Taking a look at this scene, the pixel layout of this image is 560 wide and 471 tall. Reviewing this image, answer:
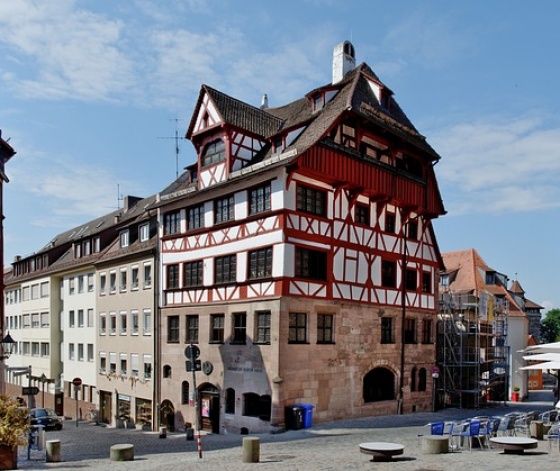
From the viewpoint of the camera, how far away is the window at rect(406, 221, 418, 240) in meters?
32.0

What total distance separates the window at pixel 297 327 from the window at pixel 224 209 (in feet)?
18.4

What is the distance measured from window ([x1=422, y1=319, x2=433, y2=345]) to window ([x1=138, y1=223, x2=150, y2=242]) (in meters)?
15.8

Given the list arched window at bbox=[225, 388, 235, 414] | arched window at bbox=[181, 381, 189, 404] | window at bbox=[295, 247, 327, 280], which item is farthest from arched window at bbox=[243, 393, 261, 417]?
arched window at bbox=[181, 381, 189, 404]

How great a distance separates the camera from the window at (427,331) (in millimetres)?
32553

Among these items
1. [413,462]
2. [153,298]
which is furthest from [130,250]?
[413,462]

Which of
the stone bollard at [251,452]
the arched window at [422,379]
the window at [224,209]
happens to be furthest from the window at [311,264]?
the stone bollard at [251,452]

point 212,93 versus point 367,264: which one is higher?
point 212,93

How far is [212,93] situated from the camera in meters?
29.7

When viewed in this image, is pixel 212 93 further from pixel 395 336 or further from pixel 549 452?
pixel 549 452

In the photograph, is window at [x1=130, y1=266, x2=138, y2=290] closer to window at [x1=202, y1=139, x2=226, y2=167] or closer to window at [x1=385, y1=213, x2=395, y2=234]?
window at [x1=202, y1=139, x2=226, y2=167]

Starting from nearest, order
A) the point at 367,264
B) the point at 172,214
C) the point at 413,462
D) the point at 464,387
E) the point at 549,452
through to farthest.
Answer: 1. the point at 413,462
2. the point at 549,452
3. the point at 367,264
4. the point at 172,214
5. the point at 464,387

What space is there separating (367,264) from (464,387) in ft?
41.3

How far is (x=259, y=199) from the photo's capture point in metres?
26.8

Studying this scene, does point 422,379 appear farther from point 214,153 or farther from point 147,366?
point 214,153
